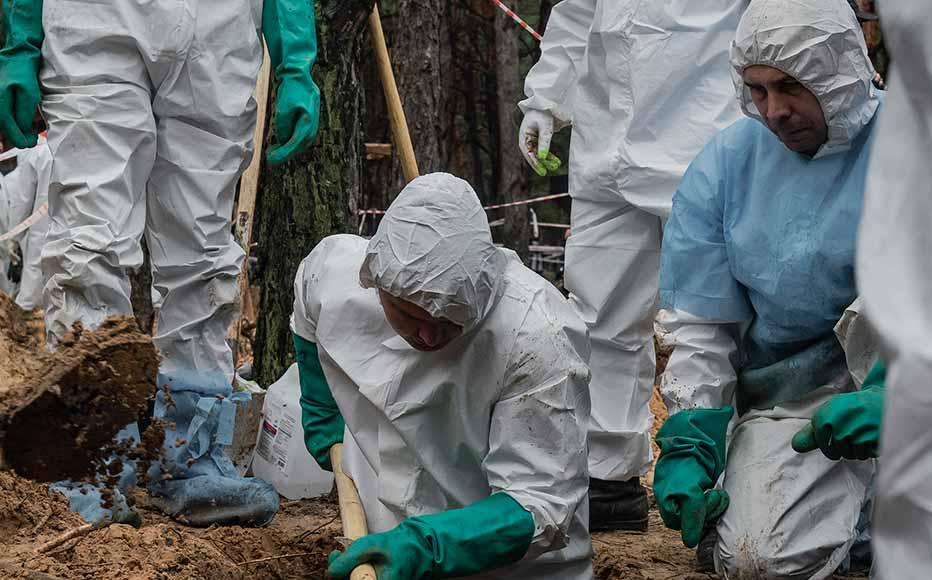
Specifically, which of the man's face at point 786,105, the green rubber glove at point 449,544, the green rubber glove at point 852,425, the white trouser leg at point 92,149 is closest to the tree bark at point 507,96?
the white trouser leg at point 92,149

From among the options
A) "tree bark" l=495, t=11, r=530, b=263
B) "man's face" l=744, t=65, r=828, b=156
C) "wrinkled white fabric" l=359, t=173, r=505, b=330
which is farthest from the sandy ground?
"tree bark" l=495, t=11, r=530, b=263

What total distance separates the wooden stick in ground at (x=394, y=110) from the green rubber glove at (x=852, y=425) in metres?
2.25

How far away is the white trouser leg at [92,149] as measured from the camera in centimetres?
365

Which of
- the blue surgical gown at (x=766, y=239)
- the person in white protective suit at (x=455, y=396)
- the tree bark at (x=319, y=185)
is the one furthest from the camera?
the tree bark at (x=319, y=185)

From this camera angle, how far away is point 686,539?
3.27 m

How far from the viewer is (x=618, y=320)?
14.7 feet

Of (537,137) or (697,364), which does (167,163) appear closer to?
(537,137)

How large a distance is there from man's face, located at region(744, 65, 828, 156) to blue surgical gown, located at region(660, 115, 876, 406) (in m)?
0.11

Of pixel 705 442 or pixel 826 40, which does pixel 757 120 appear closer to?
pixel 826 40

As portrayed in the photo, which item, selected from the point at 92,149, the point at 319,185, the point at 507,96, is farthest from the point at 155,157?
the point at 507,96

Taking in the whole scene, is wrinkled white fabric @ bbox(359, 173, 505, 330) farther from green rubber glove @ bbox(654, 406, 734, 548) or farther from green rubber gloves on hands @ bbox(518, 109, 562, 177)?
green rubber gloves on hands @ bbox(518, 109, 562, 177)

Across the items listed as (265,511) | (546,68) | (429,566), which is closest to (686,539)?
(429,566)

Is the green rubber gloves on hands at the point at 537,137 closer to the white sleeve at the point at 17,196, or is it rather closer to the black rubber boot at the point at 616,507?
the black rubber boot at the point at 616,507

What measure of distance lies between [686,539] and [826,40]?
1.25 metres
